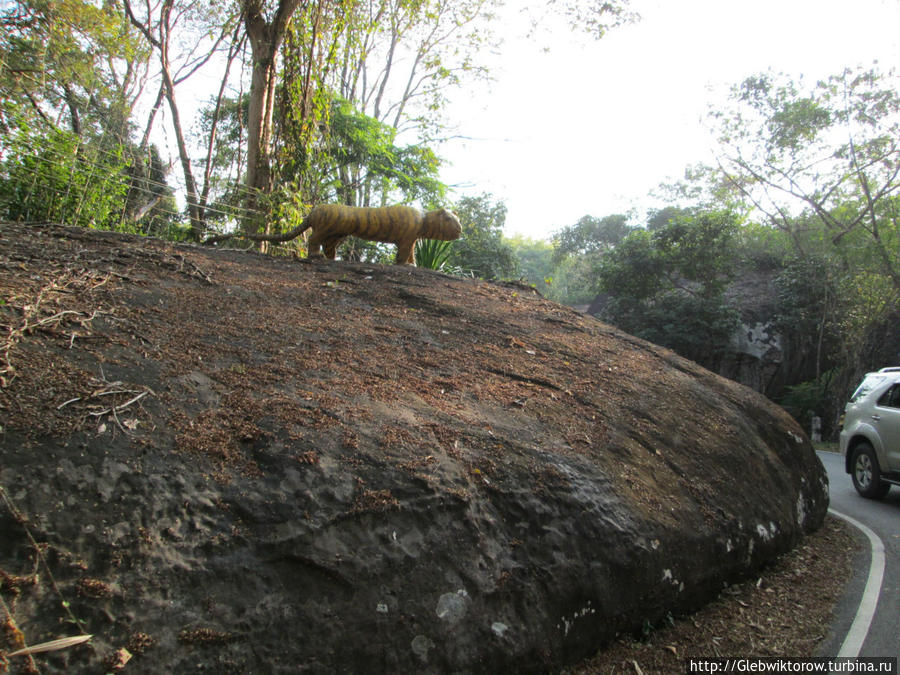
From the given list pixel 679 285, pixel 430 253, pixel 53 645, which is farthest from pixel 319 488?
pixel 679 285

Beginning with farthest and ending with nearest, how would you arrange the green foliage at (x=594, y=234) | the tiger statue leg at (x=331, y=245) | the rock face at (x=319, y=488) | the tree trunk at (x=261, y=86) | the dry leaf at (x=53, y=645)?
1. the green foliage at (x=594, y=234)
2. the tree trunk at (x=261, y=86)
3. the tiger statue leg at (x=331, y=245)
4. the rock face at (x=319, y=488)
5. the dry leaf at (x=53, y=645)

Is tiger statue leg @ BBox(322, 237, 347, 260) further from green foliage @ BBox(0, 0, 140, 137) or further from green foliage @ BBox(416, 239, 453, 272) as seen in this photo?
green foliage @ BBox(0, 0, 140, 137)

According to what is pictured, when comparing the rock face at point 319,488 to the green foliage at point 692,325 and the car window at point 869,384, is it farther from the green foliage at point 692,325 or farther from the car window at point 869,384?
the green foliage at point 692,325

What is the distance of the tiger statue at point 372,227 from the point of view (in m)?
6.23

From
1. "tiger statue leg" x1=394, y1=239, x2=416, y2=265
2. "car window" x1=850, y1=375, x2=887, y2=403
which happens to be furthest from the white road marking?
"tiger statue leg" x1=394, y1=239, x2=416, y2=265

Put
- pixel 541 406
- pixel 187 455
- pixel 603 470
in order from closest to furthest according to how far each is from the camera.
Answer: pixel 187 455 → pixel 603 470 → pixel 541 406

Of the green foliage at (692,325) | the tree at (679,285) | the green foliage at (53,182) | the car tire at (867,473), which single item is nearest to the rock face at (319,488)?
the green foliage at (53,182)

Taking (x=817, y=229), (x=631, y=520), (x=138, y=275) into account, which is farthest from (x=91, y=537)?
(x=817, y=229)

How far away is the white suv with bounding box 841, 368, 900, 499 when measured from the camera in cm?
598

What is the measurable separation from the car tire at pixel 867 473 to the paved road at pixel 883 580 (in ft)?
0.34

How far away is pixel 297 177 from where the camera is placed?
25.5ft

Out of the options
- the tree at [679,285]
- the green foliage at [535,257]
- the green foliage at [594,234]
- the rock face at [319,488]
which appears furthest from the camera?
the green foliage at [535,257]

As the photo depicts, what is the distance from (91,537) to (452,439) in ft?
5.07

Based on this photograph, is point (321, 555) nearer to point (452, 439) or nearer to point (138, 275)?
point (452, 439)
